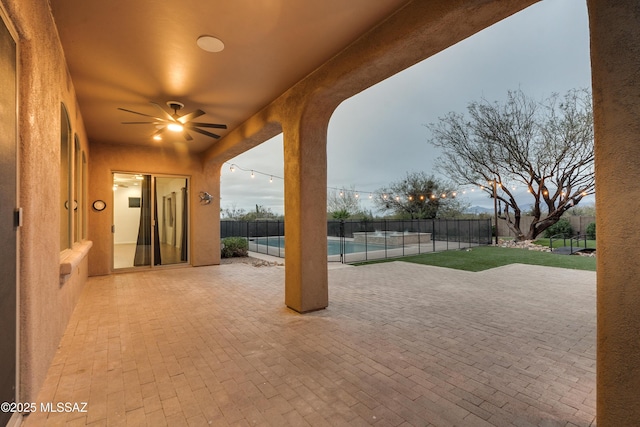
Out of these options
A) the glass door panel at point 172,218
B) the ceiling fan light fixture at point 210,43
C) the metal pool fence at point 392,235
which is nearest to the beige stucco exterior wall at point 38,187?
the ceiling fan light fixture at point 210,43

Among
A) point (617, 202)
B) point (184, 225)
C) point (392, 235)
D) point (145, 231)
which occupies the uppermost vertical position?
point (617, 202)

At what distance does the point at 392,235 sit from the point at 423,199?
8.63 metres

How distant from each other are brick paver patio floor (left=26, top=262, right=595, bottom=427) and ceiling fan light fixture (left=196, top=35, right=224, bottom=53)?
9.64 feet

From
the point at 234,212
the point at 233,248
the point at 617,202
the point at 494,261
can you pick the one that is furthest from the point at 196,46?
the point at 234,212

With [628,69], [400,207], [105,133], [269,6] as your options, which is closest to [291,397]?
[628,69]

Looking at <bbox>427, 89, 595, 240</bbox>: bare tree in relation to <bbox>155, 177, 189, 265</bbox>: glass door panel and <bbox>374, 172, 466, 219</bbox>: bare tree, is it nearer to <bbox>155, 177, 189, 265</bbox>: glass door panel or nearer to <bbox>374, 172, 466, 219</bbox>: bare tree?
<bbox>374, 172, 466, 219</bbox>: bare tree

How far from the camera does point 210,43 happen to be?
2.77m

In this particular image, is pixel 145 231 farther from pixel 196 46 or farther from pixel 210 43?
pixel 210 43

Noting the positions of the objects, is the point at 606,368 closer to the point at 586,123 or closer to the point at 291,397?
the point at 291,397

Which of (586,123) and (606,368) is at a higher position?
(586,123)

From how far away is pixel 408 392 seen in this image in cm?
200

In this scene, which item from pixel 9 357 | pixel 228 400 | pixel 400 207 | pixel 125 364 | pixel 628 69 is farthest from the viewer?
pixel 400 207

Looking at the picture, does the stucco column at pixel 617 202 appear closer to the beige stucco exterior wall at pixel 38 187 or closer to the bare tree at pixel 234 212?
the beige stucco exterior wall at pixel 38 187

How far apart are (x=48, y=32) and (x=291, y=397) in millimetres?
3385
